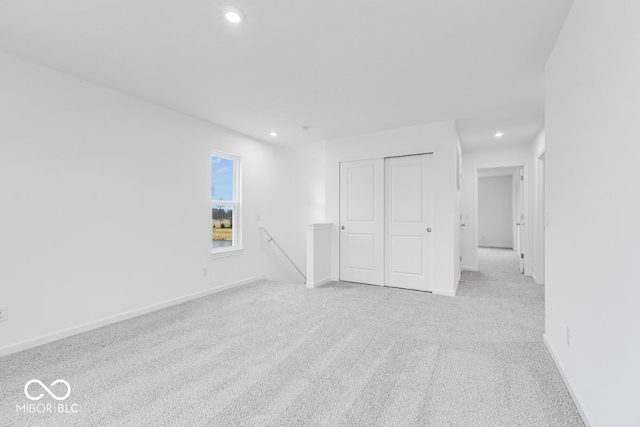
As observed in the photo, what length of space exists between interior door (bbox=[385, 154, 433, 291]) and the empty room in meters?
0.03

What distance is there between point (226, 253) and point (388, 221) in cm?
242

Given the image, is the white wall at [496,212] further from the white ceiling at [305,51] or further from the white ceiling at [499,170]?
the white ceiling at [305,51]

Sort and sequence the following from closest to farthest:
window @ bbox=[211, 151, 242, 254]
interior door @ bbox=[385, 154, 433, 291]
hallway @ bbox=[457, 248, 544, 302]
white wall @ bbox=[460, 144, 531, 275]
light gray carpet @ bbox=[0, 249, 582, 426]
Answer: light gray carpet @ bbox=[0, 249, 582, 426]
hallway @ bbox=[457, 248, 544, 302]
interior door @ bbox=[385, 154, 433, 291]
window @ bbox=[211, 151, 242, 254]
white wall @ bbox=[460, 144, 531, 275]

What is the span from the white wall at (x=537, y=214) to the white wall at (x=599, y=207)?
2808mm

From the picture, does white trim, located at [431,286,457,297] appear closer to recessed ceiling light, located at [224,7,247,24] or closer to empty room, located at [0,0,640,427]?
empty room, located at [0,0,640,427]

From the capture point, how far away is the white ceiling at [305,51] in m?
1.83

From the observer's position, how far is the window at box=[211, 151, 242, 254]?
14.0 ft

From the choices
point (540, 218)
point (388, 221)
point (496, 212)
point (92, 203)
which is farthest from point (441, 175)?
point (496, 212)

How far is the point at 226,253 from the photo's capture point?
4230mm

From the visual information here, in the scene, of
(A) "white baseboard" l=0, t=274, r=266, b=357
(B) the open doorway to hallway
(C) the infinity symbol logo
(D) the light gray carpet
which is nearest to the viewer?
(D) the light gray carpet

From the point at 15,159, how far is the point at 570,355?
419 centimetres

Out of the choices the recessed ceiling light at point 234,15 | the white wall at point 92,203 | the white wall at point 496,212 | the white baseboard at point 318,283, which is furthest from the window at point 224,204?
the white wall at point 496,212

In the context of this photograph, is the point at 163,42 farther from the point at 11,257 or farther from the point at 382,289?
the point at 382,289

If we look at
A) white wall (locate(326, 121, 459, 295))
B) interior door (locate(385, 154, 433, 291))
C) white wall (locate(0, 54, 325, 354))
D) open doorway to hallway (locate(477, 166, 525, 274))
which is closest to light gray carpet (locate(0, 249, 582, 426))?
white wall (locate(0, 54, 325, 354))
